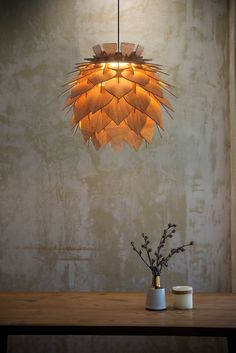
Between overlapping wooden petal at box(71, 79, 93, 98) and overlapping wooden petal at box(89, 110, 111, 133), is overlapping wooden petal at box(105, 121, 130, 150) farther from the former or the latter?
overlapping wooden petal at box(71, 79, 93, 98)

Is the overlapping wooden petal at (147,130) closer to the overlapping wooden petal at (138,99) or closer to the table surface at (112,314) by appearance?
the overlapping wooden petal at (138,99)

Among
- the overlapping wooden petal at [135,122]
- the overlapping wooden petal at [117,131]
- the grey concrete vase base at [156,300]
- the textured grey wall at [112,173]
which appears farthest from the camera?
the textured grey wall at [112,173]

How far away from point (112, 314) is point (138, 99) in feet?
3.72

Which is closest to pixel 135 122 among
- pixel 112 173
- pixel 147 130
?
pixel 147 130

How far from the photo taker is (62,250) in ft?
14.7

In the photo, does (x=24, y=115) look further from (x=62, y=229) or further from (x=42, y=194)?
(x=62, y=229)

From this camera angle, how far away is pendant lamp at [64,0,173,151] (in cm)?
272

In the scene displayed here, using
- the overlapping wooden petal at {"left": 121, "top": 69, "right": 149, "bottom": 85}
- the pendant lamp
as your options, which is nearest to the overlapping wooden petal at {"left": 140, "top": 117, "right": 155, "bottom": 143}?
the pendant lamp

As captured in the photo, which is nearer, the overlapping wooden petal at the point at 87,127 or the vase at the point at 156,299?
the overlapping wooden petal at the point at 87,127

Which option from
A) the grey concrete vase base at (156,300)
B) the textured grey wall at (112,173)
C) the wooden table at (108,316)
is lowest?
the wooden table at (108,316)

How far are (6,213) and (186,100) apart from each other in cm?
164

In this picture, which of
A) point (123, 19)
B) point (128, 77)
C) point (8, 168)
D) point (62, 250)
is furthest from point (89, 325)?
point (123, 19)

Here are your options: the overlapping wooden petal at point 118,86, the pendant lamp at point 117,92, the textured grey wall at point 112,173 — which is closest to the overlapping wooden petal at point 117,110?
the pendant lamp at point 117,92

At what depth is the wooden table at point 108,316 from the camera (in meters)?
2.79
